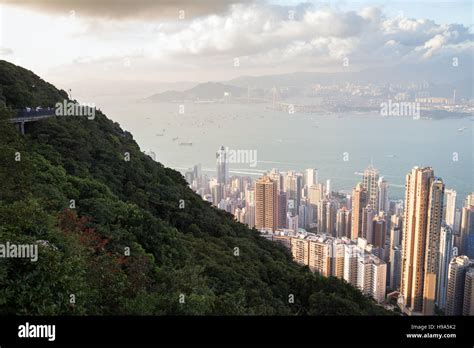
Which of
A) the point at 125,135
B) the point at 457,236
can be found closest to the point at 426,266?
the point at 457,236

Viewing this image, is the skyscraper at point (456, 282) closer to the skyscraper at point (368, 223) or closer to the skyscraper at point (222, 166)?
the skyscraper at point (368, 223)

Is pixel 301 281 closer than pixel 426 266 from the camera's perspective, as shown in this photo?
No

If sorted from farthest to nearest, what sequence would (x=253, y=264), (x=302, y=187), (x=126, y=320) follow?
(x=302, y=187), (x=253, y=264), (x=126, y=320)

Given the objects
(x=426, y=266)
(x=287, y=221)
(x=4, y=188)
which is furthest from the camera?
(x=287, y=221)

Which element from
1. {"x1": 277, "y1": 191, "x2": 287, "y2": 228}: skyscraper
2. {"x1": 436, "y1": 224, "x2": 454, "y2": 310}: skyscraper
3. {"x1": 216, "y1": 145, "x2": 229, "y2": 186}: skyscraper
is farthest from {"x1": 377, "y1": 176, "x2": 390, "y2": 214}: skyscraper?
{"x1": 216, "y1": 145, "x2": 229, "y2": 186}: skyscraper

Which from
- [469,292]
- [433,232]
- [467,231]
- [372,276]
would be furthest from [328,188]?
[469,292]

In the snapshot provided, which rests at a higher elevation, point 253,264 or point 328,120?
point 328,120

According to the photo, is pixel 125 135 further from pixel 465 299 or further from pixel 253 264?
pixel 465 299
